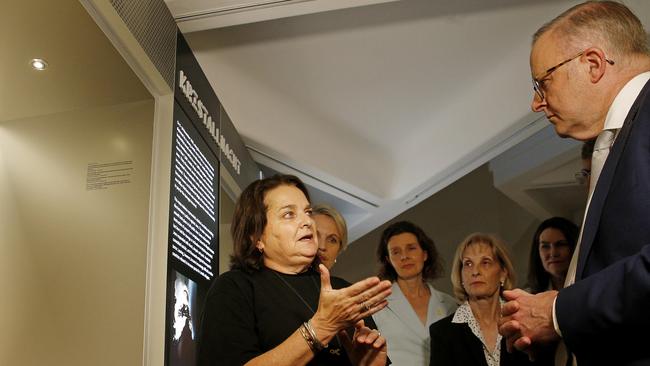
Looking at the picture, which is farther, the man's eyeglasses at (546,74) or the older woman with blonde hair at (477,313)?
the older woman with blonde hair at (477,313)

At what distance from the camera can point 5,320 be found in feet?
9.37

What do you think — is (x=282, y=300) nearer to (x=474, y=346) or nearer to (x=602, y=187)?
(x=602, y=187)

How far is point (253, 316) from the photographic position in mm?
1722

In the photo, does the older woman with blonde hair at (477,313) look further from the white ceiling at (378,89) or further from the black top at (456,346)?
the white ceiling at (378,89)

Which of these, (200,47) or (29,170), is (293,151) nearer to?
(200,47)

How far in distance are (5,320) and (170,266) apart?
2.97 feet

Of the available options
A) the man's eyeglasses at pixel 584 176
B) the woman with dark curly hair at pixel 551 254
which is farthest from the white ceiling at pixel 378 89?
the woman with dark curly hair at pixel 551 254

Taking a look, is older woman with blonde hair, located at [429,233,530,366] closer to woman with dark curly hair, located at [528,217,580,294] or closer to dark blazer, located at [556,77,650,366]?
woman with dark curly hair, located at [528,217,580,294]

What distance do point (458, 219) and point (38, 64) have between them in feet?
11.0

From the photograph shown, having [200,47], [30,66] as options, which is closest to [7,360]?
[30,66]

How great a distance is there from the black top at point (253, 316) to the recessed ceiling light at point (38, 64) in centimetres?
140

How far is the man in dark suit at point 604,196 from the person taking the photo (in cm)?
123

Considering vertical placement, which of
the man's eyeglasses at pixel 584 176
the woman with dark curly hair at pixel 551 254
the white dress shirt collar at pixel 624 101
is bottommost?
the woman with dark curly hair at pixel 551 254

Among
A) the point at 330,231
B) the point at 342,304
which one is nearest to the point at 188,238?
the point at 330,231
